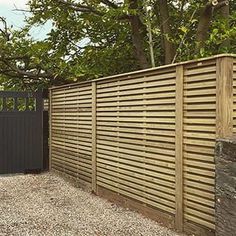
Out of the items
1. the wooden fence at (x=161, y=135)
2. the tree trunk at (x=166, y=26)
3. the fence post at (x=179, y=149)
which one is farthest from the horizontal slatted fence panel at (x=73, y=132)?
the fence post at (x=179, y=149)

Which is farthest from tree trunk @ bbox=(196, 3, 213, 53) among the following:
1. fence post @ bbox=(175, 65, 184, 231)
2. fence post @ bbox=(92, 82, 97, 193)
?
fence post @ bbox=(175, 65, 184, 231)

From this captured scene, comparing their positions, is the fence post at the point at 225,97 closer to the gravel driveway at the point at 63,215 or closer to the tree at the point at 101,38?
the gravel driveway at the point at 63,215

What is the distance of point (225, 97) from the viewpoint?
356 centimetres

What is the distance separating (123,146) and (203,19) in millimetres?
2978

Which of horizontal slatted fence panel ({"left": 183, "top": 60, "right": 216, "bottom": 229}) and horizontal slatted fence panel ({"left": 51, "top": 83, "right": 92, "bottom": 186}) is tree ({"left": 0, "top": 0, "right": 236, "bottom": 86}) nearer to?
horizontal slatted fence panel ({"left": 51, "top": 83, "right": 92, "bottom": 186})

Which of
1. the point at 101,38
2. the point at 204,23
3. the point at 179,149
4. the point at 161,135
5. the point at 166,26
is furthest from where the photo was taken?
the point at 101,38

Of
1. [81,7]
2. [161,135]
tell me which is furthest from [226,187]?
[81,7]

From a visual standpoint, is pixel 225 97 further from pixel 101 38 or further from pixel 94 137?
pixel 101 38

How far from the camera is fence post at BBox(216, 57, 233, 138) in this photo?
356 centimetres

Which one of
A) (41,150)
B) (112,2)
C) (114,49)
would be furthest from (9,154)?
(112,2)

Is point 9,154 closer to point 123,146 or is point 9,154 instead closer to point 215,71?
point 123,146

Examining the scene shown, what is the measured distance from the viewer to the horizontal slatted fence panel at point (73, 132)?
669cm

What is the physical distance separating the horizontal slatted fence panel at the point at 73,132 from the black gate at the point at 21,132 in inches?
16.3

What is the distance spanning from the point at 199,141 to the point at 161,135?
0.72 m
